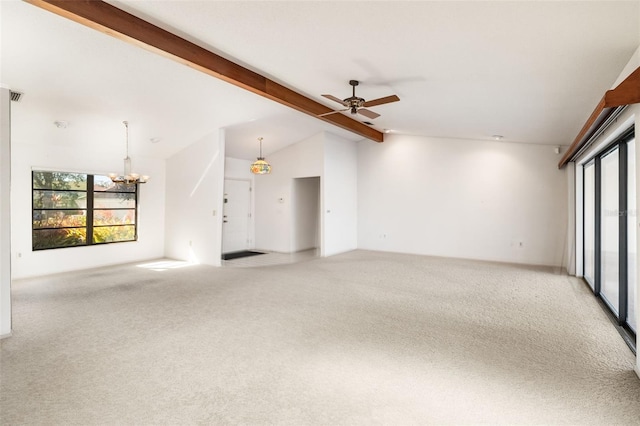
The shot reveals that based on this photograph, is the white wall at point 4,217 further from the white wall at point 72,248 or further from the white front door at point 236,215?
the white front door at point 236,215

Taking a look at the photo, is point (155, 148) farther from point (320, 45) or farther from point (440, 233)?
point (440, 233)

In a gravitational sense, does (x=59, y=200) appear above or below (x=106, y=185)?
below

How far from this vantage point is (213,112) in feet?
20.2

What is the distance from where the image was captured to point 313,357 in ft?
9.50

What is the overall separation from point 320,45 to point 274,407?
11.0 feet

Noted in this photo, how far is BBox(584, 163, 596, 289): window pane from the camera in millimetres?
5529

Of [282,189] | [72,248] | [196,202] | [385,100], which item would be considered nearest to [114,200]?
[72,248]

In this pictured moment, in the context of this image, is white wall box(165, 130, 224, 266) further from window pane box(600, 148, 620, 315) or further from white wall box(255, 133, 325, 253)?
window pane box(600, 148, 620, 315)

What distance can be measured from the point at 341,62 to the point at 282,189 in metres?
5.65

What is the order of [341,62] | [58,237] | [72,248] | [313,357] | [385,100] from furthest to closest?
[72,248]
[58,237]
[385,100]
[341,62]
[313,357]

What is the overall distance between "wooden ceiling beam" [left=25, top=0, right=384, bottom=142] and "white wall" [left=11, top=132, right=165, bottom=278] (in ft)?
11.7

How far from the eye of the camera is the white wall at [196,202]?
7.01m

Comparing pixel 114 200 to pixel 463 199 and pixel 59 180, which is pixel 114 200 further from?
pixel 463 199

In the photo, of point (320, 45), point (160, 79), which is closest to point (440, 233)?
point (320, 45)
